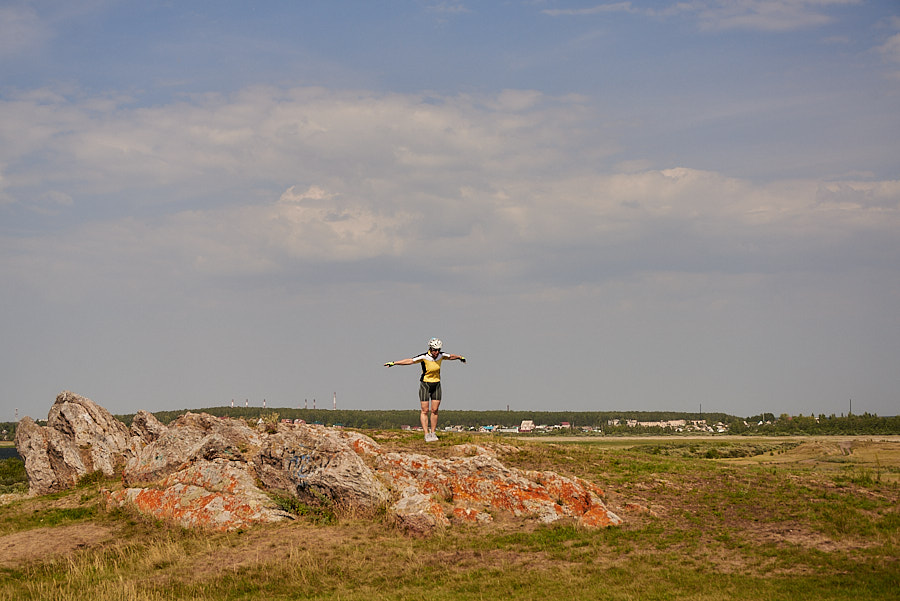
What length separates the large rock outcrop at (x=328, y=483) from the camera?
21906 mm

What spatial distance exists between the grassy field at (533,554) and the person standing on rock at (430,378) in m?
8.54

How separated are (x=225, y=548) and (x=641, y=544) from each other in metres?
11.8

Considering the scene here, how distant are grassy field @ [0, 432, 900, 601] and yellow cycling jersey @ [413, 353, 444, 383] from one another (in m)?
8.72

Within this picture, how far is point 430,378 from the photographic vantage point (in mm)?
29922

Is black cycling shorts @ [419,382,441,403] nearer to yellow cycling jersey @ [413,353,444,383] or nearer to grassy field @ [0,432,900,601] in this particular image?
yellow cycling jersey @ [413,353,444,383]

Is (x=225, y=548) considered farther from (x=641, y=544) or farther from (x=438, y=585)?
(x=641, y=544)

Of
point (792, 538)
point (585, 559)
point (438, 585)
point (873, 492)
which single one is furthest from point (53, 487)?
point (873, 492)

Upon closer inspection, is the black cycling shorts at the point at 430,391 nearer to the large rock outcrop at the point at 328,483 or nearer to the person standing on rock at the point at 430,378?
the person standing on rock at the point at 430,378

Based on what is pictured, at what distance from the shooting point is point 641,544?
19.1m

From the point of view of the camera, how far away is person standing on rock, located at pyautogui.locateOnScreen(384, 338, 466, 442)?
98.0 feet

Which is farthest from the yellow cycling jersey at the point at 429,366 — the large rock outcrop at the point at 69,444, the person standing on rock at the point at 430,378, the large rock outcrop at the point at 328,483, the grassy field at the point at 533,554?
the large rock outcrop at the point at 69,444

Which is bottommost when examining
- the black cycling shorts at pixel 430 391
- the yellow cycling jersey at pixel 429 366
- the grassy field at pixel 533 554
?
the grassy field at pixel 533 554

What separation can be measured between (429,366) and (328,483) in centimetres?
821

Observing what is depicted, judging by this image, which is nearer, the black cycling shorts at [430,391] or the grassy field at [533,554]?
the grassy field at [533,554]
